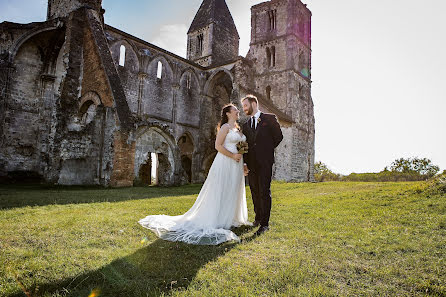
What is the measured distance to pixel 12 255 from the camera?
3061 mm

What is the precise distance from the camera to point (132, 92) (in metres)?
20.0

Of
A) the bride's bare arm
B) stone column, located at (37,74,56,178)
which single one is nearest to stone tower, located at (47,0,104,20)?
stone column, located at (37,74,56,178)

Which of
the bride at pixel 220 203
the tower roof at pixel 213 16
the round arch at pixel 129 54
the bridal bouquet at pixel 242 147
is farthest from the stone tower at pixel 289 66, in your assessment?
the bridal bouquet at pixel 242 147

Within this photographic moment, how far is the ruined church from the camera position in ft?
39.9

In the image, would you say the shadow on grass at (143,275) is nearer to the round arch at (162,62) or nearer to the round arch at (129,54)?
the round arch at (129,54)

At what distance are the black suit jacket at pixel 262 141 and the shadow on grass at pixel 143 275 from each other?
1741mm

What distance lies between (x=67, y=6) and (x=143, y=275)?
15167 mm

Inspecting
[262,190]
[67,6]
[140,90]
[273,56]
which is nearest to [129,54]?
[140,90]

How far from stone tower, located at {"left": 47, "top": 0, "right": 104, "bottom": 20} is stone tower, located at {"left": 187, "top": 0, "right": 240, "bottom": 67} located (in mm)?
15105

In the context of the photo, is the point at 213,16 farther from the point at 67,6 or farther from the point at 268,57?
the point at 67,6

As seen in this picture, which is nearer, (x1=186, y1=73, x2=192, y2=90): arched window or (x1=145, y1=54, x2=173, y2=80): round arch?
(x1=145, y1=54, x2=173, y2=80): round arch

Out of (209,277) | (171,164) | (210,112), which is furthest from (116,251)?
(210,112)

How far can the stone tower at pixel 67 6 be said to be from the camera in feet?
45.0

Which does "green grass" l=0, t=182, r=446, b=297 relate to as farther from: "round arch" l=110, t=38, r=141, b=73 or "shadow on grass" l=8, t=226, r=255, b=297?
"round arch" l=110, t=38, r=141, b=73
